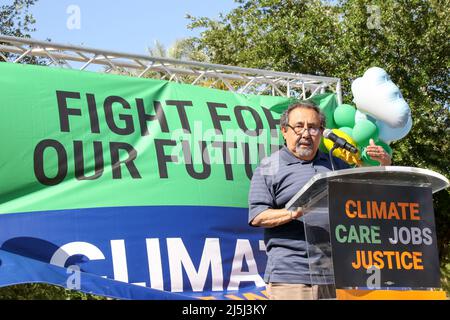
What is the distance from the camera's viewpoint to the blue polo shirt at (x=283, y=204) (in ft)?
11.8

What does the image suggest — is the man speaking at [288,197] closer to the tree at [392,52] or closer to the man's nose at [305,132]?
the man's nose at [305,132]

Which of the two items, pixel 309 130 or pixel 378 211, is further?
pixel 309 130

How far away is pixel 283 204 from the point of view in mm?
3715

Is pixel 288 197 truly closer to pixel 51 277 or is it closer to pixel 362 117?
pixel 51 277

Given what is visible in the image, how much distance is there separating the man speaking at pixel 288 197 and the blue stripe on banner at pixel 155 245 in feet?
6.70

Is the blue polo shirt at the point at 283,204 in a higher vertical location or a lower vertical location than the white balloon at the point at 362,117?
lower

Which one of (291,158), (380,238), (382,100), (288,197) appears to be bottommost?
(380,238)

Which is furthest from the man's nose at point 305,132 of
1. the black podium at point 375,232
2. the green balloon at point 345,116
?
the green balloon at point 345,116

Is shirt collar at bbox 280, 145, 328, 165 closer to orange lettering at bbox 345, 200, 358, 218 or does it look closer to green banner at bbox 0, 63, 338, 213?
orange lettering at bbox 345, 200, 358, 218

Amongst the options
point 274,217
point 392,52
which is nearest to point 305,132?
point 274,217

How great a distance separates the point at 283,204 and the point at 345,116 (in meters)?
3.42

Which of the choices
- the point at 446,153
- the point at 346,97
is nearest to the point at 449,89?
the point at 446,153
